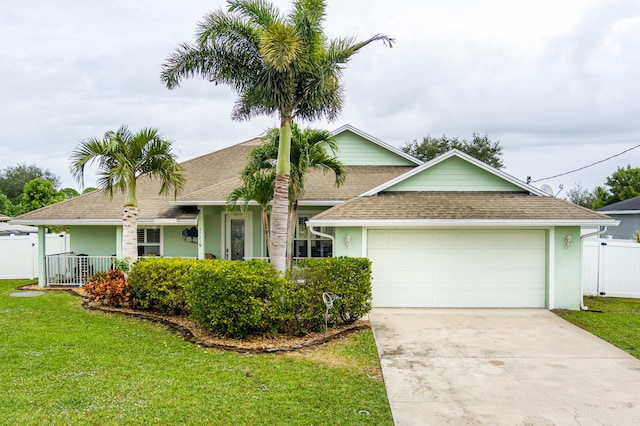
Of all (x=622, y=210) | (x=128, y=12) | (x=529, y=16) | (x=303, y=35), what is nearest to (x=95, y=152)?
(x=128, y=12)

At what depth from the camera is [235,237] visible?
14.7m

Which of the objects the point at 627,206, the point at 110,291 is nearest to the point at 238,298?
the point at 110,291

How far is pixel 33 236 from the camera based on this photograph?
16.9 m

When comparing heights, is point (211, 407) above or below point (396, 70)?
below

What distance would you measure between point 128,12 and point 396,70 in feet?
34.5

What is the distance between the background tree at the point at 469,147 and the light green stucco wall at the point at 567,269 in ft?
89.3

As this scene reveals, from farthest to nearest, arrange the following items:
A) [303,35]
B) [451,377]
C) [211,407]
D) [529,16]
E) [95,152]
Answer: [529,16], [95,152], [303,35], [451,377], [211,407]

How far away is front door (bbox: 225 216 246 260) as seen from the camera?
14.6 m

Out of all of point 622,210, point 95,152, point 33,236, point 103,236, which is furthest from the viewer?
point 622,210

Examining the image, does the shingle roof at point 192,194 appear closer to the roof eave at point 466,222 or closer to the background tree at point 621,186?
the roof eave at point 466,222

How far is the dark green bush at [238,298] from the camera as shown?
26.0ft

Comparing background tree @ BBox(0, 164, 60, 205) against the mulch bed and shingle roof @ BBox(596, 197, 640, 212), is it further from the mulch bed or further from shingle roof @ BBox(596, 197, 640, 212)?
shingle roof @ BBox(596, 197, 640, 212)

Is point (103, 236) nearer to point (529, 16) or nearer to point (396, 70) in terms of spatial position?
point (396, 70)

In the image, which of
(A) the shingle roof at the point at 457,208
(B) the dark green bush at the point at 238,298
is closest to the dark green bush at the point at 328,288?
(B) the dark green bush at the point at 238,298
